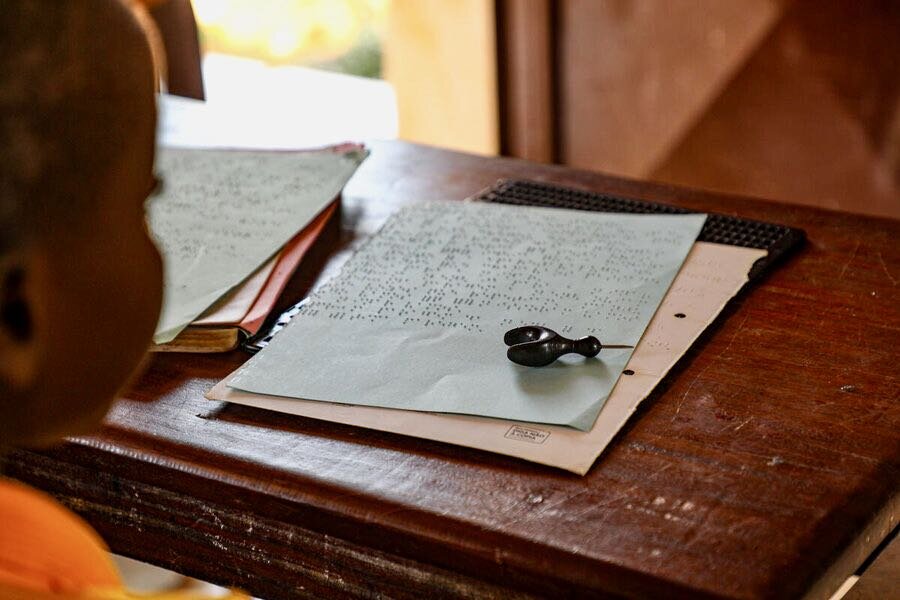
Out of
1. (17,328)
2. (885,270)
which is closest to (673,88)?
(885,270)

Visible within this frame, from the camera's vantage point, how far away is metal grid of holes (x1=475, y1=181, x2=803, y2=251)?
3.86ft

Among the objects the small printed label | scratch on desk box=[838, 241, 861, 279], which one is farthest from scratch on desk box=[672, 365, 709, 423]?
scratch on desk box=[838, 241, 861, 279]

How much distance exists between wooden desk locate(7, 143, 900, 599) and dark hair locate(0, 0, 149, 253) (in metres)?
0.38

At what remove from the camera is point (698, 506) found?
2.60 feet

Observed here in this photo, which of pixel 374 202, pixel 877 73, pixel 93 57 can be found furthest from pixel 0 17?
pixel 877 73

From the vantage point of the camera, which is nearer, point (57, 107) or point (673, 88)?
point (57, 107)

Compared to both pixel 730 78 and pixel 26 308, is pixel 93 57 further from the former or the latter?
pixel 730 78

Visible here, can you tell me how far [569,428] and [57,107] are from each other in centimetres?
49

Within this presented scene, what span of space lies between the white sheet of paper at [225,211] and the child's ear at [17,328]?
530 mm

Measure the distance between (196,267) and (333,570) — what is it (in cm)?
41

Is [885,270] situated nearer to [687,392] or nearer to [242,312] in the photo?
[687,392]

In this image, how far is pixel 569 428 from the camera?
0.88 meters

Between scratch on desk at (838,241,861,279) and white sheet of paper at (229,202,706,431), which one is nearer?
white sheet of paper at (229,202,706,431)

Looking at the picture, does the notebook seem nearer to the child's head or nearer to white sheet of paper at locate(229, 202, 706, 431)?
white sheet of paper at locate(229, 202, 706, 431)
